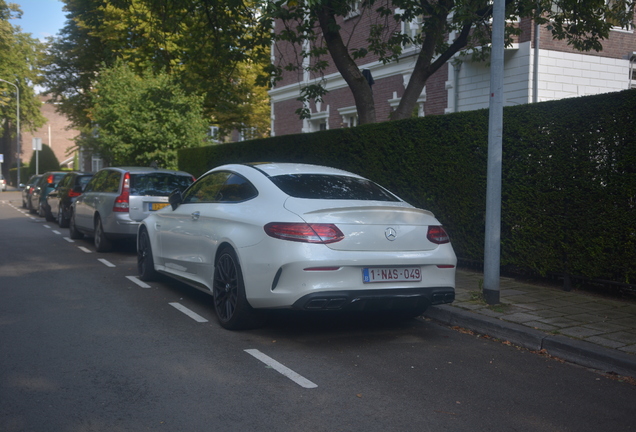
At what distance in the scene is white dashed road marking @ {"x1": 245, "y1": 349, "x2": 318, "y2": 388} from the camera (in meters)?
4.88

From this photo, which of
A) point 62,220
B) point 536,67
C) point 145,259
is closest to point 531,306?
point 145,259

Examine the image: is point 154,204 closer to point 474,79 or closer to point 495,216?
point 495,216

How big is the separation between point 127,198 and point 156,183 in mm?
656

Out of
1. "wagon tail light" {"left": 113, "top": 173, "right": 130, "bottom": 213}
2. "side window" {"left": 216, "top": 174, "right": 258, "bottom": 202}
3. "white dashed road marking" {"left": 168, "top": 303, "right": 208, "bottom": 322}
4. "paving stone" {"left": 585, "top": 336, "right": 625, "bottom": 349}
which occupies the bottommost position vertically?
"white dashed road marking" {"left": 168, "top": 303, "right": 208, "bottom": 322}

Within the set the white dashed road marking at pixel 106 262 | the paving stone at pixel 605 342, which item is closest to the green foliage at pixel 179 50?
the white dashed road marking at pixel 106 262

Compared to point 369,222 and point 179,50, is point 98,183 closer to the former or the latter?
point 179,50

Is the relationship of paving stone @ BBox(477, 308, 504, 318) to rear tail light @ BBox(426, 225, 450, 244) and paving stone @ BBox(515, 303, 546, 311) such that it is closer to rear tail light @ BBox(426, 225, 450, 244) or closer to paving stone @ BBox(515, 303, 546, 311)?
paving stone @ BBox(515, 303, 546, 311)

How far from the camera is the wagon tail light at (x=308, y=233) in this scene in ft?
18.9

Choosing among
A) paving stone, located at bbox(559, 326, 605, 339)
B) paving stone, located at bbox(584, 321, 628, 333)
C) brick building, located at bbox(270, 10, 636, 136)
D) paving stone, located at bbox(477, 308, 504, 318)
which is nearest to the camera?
paving stone, located at bbox(559, 326, 605, 339)

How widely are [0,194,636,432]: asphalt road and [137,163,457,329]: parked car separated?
0.44 metres

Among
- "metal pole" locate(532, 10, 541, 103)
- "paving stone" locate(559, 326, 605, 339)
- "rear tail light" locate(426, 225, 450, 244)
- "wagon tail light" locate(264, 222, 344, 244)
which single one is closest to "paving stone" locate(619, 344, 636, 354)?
"paving stone" locate(559, 326, 605, 339)

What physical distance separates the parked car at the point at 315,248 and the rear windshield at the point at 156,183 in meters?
5.35

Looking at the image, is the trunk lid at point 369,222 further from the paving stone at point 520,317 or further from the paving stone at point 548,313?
the paving stone at point 548,313

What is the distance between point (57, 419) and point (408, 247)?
130 inches
